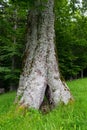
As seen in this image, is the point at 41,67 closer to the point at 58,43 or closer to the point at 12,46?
the point at 12,46

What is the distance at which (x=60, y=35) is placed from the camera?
23203 mm

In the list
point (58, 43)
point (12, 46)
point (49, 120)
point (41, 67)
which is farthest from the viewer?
point (58, 43)

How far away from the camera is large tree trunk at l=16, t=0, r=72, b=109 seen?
755cm

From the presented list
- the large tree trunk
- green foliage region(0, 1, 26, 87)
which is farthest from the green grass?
green foliage region(0, 1, 26, 87)

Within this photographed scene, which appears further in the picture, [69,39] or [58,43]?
[69,39]

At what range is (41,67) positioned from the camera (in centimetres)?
793

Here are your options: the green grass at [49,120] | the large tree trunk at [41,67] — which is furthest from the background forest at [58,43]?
the green grass at [49,120]

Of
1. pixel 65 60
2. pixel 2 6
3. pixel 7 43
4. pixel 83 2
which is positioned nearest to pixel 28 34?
pixel 83 2

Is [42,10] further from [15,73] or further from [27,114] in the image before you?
[15,73]

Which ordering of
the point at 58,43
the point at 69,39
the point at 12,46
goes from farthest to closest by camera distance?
the point at 69,39
the point at 58,43
the point at 12,46

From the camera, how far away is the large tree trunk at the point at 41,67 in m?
7.55

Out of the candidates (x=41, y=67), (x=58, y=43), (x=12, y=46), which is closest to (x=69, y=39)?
(x=58, y=43)

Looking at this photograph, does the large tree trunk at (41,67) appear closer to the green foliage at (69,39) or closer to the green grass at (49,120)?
the green grass at (49,120)

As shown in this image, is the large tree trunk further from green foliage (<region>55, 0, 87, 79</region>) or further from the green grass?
green foliage (<region>55, 0, 87, 79</region>)
